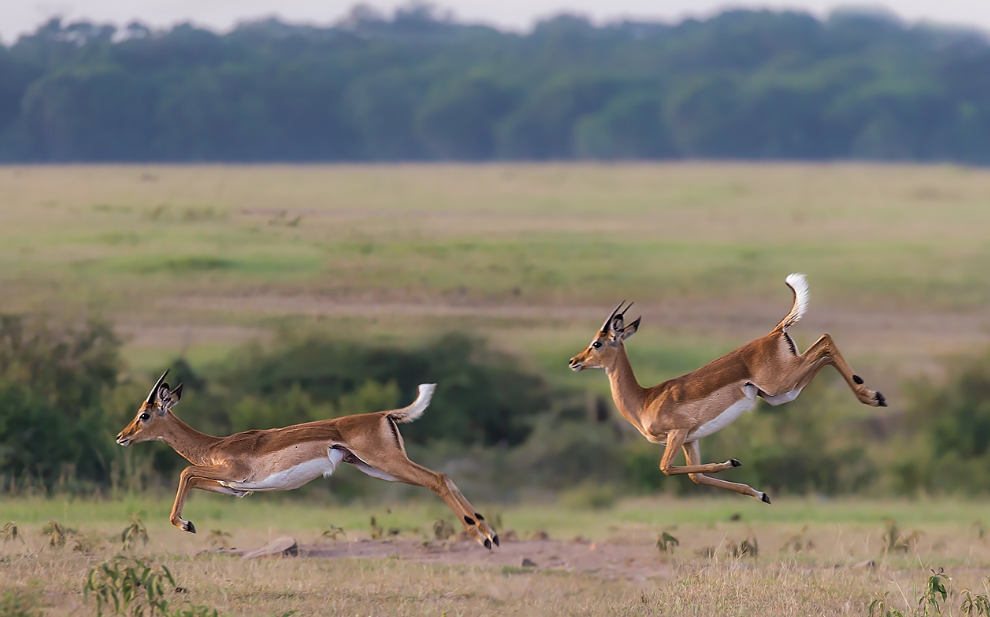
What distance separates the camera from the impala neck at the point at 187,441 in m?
8.59

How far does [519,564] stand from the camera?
1345 cm

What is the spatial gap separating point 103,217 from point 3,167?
2.09 metres

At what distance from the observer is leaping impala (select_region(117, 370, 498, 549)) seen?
26.8ft

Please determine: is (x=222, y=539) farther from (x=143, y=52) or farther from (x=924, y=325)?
(x=924, y=325)

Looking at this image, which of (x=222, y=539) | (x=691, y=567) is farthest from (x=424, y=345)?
(x=691, y=567)

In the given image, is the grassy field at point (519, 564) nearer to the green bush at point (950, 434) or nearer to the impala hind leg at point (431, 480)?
the impala hind leg at point (431, 480)

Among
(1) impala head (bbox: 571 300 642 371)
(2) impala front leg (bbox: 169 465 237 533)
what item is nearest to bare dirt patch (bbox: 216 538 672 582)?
(2) impala front leg (bbox: 169 465 237 533)

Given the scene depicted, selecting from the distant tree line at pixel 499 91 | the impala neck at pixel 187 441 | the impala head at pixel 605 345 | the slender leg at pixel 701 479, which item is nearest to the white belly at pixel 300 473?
the impala neck at pixel 187 441

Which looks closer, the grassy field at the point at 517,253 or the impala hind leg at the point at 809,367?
the impala hind leg at the point at 809,367

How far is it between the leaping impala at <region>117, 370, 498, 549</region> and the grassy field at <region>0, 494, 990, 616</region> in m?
1.47

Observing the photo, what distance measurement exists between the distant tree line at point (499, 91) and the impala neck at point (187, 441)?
1831cm

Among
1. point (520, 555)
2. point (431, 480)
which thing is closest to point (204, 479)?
point (431, 480)

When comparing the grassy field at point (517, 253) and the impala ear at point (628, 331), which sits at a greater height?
the grassy field at point (517, 253)

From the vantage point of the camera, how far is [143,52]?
34781 mm
